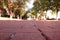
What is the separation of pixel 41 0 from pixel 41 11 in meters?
3.85

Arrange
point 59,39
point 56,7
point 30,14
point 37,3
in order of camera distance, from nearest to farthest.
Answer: point 59,39 → point 56,7 → point 37,3 → point 30,14

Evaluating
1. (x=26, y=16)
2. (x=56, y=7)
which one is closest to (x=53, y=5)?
(x=56, y=7)

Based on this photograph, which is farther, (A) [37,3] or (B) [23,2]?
(A) [37,3]

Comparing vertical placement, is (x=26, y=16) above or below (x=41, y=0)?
below

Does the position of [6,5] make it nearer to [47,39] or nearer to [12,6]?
[12,6]

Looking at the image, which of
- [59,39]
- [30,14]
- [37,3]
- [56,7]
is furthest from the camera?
[30,14]

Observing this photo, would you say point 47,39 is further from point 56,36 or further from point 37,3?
point 37,3

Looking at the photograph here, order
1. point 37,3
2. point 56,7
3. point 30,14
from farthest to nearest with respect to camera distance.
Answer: point 30,14, point 37,3, point 56,7

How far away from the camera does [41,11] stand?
113 ft

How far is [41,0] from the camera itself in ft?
102

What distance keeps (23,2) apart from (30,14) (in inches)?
293

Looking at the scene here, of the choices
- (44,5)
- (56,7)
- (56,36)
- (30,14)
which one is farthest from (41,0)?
(56,36)

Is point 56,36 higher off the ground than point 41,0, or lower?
lower

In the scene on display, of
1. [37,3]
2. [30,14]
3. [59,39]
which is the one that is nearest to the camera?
[59,39]
